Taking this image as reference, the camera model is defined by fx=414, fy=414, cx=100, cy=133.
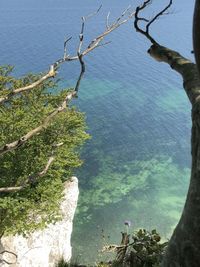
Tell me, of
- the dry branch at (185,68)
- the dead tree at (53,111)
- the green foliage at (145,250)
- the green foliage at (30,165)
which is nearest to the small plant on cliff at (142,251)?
the green foliage at (145,250)

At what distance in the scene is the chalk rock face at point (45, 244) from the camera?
19.0m

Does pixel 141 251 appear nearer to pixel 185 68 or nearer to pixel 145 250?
pixel 145 250

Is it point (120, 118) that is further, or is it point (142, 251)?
point (120, 118)

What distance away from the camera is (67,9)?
8062 centimetres

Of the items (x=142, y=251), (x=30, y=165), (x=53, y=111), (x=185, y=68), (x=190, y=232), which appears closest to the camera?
(x=190, y=232)

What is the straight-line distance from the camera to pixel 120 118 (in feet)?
138

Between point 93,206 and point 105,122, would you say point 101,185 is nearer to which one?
point 93,206

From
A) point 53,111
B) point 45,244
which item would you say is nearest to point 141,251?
point 45,244

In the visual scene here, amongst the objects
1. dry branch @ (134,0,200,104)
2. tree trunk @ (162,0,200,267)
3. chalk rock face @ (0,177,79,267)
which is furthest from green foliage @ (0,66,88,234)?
tree trunk @ (162,0,200,267)

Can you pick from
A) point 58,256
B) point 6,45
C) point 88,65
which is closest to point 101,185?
point 58,256

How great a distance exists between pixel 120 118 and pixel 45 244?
76.5ft

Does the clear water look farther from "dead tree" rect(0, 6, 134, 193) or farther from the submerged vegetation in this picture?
"dead tree" rect(0, 6, 134, 193)

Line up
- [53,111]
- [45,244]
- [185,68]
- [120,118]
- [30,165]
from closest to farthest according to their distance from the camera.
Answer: [185,68], [53,111], [30,165], [45,244], [120,118]

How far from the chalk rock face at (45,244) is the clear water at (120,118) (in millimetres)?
3041
